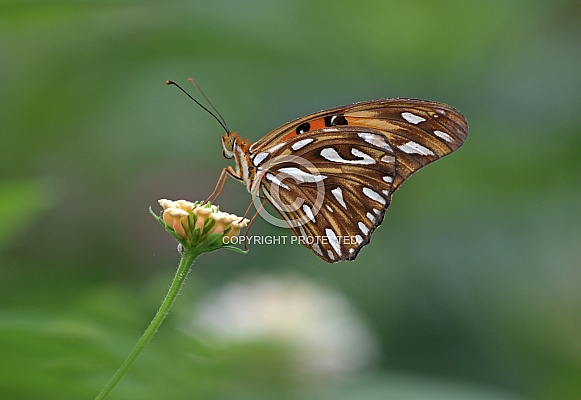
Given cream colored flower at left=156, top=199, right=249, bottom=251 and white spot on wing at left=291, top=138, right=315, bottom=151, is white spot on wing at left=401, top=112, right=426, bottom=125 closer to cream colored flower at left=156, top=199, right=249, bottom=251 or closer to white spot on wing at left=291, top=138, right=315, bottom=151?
white spot on wing at left=291, top=138, right=315, bottom=151

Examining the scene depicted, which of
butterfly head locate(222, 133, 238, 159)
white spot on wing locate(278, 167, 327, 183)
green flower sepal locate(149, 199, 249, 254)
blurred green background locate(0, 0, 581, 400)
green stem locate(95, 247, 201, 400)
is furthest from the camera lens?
blurred green background locate(0, 0, 581, 400)

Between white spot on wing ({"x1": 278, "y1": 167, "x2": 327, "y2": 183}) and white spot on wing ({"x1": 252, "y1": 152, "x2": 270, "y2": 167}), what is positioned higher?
white spot on wing ({"x1": 278, "y1": 167, "x2": 327, "y2": 183})

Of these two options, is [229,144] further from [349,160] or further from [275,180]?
[349,160]

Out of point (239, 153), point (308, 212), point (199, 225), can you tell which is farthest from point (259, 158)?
point (199, 225)

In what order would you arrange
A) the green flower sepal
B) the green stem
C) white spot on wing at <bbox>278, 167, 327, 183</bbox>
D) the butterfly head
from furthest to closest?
white spot on wing at <bbox>278, 167, 327, 183</bbox>
the butterfly head
the green flower sepal
the green stem

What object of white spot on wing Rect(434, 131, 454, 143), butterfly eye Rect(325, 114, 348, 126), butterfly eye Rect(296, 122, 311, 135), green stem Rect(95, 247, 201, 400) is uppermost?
butterfly eye Rect(325, 114, 348, 126)

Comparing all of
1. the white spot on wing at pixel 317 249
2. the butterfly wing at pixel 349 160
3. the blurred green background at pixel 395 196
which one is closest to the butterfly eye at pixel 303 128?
the butterfly wing at pixel 349 160

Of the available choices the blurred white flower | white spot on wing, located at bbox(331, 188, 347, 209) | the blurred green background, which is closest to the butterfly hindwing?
white spot on wing, located at bbox(331, 188, 347, 209)
